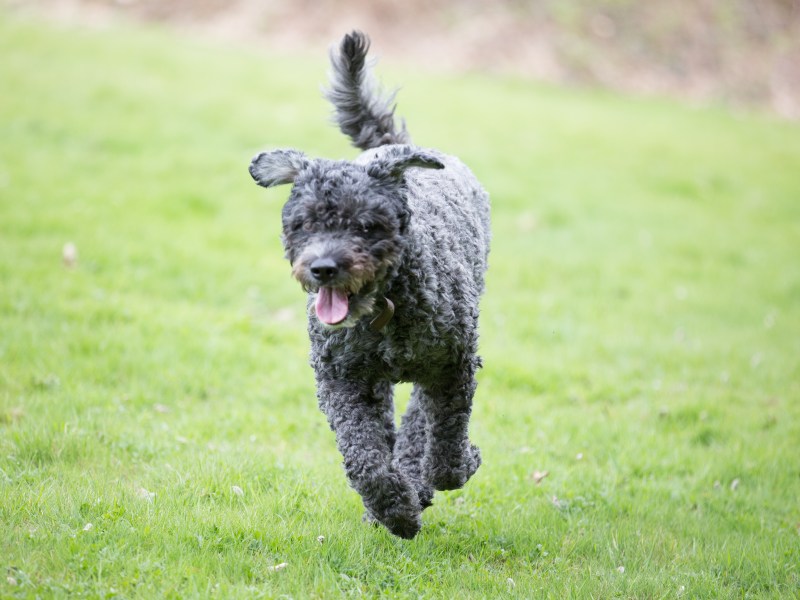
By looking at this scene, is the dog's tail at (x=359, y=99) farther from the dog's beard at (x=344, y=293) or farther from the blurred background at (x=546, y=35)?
the blurred background at (x=546, y=35)

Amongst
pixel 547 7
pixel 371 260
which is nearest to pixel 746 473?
pixel 371 260

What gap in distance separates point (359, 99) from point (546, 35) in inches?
851

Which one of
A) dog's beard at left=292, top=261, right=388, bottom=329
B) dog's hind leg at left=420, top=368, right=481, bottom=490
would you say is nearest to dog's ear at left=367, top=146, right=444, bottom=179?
dog's beard at left=292, top=261, right=388, bottom=329

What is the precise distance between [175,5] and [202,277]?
58.7 feet

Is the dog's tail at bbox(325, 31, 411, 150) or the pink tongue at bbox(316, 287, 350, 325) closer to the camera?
the pink tongue at bbox(316, 287, 350, 325)

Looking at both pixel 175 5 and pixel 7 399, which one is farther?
pixel 175 5

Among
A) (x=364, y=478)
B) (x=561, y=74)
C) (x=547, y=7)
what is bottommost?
(x=364, y=478)

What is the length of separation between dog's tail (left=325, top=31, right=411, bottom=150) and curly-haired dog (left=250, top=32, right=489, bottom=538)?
96cm

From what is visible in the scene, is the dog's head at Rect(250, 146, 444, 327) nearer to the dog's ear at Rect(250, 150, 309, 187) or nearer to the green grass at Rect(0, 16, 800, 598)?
the dog's ear at Rect(250, 150, 309, 187)

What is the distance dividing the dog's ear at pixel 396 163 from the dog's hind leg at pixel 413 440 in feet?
5.16

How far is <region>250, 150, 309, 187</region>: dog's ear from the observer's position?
5.08m

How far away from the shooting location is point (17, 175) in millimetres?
12906

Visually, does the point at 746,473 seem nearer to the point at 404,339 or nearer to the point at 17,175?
the point at 404,339

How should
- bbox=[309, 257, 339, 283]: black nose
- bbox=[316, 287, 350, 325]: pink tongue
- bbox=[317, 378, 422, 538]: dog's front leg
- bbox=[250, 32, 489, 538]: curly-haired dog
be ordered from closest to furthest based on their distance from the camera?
bbox=[309, 257, 339, 283]: black nose < bbox=[316, 287, 350, 325]: pink tongue < bbox=[250, 32, 489, 538]: curly-haired dog < bbox=[317, 378, 422, 538]: dog's front leg
